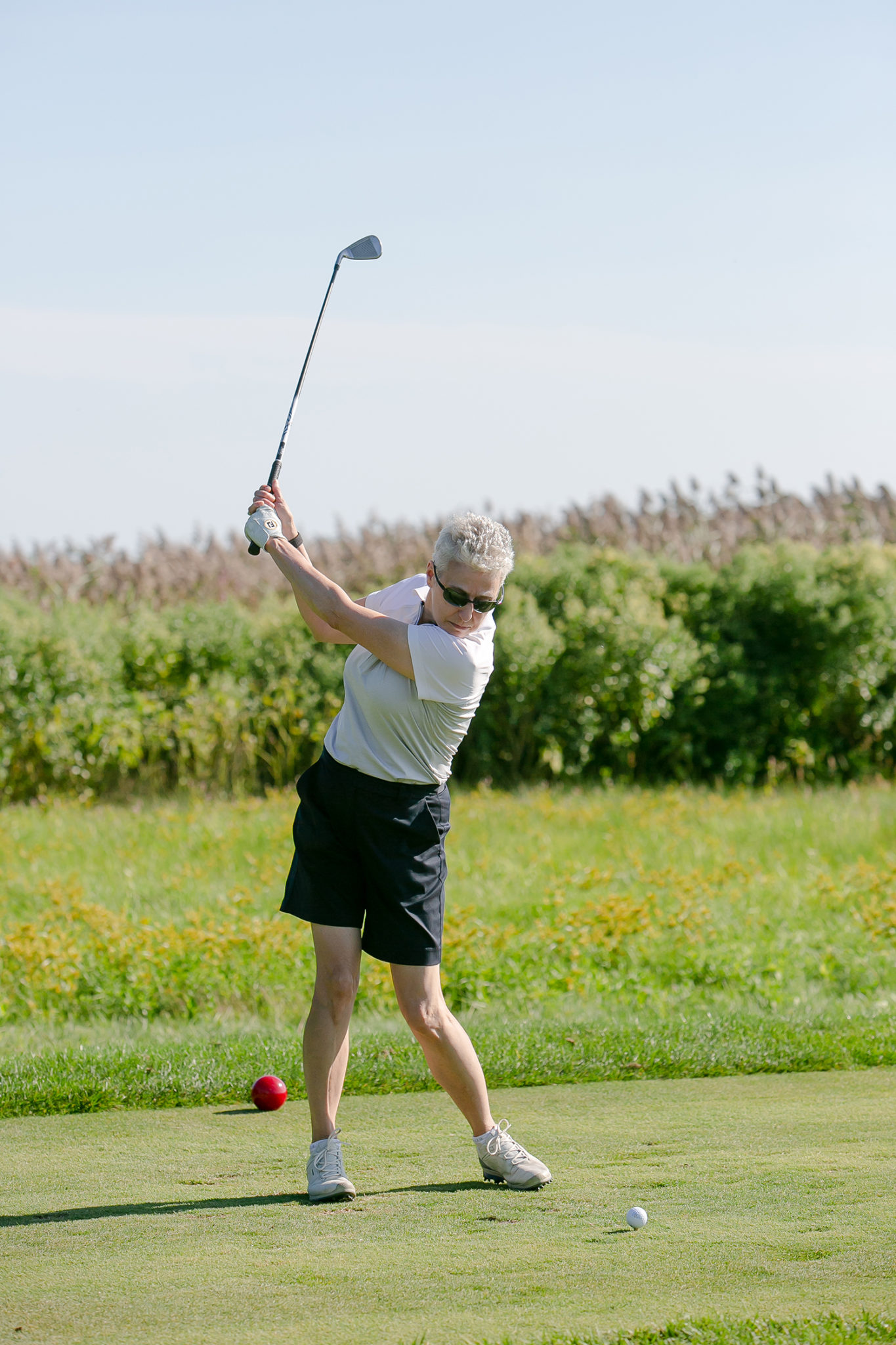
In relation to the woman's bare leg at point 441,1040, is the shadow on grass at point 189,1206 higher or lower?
lower

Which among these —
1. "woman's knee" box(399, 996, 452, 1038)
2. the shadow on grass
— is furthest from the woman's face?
the shadow on grass

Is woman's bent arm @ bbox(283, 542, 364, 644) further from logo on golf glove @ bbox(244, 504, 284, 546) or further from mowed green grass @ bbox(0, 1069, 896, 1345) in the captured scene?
mowed green grass @ bbox(0, 1069, 896, 1345)

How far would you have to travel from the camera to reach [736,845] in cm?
1063

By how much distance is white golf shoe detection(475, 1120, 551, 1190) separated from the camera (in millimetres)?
4062

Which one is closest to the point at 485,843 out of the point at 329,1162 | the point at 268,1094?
the point at 268,1094

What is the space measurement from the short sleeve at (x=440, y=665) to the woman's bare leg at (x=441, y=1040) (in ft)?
2.75

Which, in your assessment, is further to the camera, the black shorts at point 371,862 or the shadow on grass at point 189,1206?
the black shorts at point 371,862

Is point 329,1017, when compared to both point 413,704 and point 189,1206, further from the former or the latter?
point 413,704

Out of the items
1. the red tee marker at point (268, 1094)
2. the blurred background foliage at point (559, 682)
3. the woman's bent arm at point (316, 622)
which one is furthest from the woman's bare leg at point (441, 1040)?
the blurred background foliage at point (559, 682)

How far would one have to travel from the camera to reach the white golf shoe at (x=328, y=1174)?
13.0 ft

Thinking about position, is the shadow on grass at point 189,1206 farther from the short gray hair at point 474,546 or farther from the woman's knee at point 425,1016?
the short gray hair at point 474,546

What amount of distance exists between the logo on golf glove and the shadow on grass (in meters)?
1.88

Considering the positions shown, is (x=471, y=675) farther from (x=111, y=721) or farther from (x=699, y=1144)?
(x=111, y=721)

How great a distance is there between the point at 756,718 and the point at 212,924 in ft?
23.4
